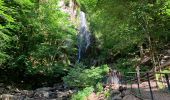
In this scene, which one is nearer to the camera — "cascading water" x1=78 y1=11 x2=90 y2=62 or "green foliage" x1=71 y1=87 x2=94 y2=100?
"green foliage" x1=71 y1=87 x2=94 y2=100

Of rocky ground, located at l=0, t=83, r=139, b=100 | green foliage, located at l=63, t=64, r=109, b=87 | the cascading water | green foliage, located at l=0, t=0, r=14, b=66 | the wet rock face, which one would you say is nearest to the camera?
rocky ground, located at l=0, t=83, r=139, b=100

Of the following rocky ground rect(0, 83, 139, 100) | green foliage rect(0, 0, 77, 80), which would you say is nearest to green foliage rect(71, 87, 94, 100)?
rocky ground rect(0, 83, 139, 100)

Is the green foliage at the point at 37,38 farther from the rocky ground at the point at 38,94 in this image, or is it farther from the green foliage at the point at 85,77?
the green foliage at the point at 85,77

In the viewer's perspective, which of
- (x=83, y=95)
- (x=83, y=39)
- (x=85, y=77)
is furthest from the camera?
(x=83, y=39)

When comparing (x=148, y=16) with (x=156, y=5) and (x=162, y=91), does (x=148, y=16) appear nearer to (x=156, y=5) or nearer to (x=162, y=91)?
(x=156, y=5)

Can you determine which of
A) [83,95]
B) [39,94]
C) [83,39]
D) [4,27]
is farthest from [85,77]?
[83,39]

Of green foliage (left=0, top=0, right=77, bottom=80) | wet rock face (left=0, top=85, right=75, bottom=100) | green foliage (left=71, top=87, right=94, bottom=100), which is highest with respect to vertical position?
green foliage (left=0, top=0, right=77, bottom=80)

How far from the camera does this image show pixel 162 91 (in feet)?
43.1

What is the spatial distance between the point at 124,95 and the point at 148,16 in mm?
4961

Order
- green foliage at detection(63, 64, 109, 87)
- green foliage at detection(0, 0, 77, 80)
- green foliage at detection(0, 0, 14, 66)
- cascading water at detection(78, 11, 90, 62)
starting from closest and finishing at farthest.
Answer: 1. green foliage at detection(0, 0, 14, 66)
2. green foliage at detection(63, 64, 109, 87)
3. green foliage at detection(0, 0, 77, 80)
4. cascading water at detection(78, 11, 90, 62)

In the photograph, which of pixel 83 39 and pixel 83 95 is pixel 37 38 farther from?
pixel 83 95

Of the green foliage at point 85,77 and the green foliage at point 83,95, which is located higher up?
the green foliage at point 85,77

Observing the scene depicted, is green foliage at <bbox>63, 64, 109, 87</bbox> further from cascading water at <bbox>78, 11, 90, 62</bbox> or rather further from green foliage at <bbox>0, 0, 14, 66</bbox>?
cascading water at <bbox>78, 11, 90, 62</bbox>

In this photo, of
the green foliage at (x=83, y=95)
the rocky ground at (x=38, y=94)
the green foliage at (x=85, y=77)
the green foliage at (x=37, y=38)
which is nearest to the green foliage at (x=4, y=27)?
the rocky ground at (x=38, y=94)
